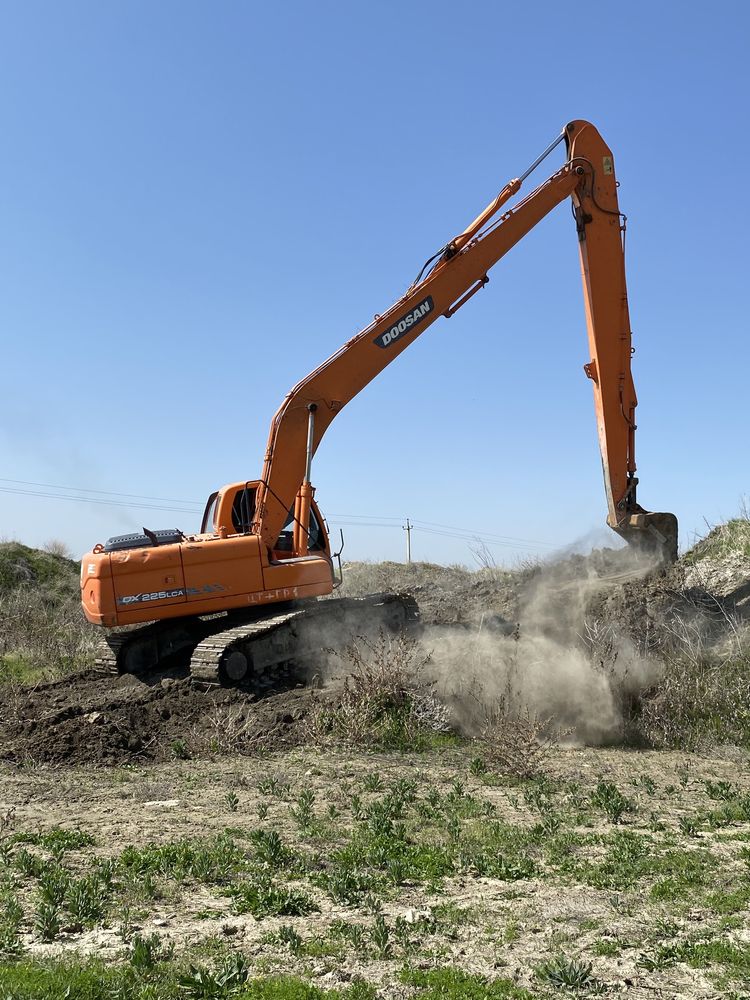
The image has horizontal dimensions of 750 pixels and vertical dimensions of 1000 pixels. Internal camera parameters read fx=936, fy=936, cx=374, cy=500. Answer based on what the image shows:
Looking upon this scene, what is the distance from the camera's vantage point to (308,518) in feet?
47.9

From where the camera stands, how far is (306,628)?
14.0 meters

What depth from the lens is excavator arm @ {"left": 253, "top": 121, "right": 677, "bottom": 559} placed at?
1388 cm

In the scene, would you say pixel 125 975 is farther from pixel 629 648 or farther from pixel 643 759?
pixel 629 648

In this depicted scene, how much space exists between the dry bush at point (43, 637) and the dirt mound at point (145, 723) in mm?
3323

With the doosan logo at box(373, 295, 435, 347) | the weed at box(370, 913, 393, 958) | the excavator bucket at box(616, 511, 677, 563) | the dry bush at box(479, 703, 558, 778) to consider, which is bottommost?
the weed at box(370, 913, 393, 958)

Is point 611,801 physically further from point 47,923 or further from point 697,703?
point 47,923

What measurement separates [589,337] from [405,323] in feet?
9.27

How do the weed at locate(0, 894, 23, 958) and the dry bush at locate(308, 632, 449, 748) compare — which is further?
the dry bush at locate(308, 632, 449, 748)

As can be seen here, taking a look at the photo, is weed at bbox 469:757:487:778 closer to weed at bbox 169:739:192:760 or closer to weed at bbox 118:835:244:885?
weed at bbox 118:835:244:885

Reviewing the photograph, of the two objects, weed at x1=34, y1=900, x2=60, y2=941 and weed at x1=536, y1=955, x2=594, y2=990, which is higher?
weed at x1=34, y1=900, x2=60, y2=941

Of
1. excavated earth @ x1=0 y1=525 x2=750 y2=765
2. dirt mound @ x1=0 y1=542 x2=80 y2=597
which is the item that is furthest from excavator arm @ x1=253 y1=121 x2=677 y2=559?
dirt mound @ x1=0 y1=542 x2=80 y2=597

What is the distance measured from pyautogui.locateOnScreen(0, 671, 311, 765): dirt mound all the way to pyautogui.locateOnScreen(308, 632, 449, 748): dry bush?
0.40m

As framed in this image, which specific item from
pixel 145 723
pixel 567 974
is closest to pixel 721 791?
pixel 567 974

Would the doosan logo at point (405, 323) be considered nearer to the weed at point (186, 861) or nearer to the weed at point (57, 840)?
the weed at point (57, 840)
